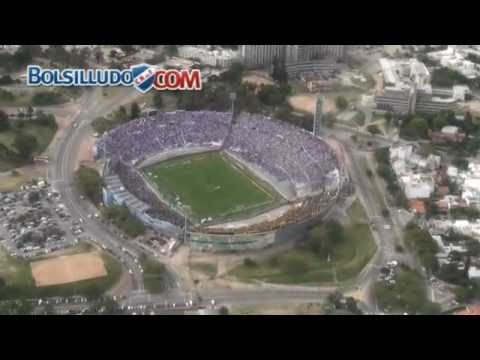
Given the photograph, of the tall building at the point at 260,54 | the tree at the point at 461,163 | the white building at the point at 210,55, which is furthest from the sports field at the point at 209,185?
the tall building at the point at 260,54

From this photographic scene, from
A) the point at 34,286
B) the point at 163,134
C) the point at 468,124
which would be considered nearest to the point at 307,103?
the point at 468,124

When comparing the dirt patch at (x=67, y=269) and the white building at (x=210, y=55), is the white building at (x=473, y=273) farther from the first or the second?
the white building at (x=210, y=55)

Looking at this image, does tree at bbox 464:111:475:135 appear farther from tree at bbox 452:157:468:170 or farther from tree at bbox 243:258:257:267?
tree at bbox 243:258:257:267

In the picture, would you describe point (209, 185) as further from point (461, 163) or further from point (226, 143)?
point (461, 163)

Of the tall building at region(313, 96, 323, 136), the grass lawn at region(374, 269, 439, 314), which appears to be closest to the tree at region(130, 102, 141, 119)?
the tall building at region(313, 96, 323, 136)

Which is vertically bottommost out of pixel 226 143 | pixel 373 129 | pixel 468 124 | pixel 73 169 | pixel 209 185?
pixel 209 185

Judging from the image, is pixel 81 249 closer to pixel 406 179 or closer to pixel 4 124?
pixel 4 124
